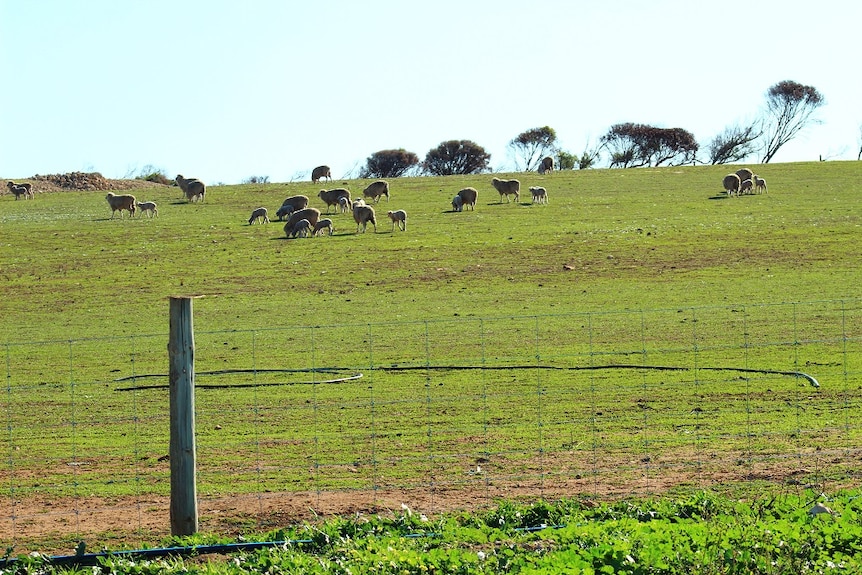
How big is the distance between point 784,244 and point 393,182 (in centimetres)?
2625

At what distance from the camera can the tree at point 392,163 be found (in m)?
110

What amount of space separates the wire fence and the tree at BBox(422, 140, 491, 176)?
8621 centimetres

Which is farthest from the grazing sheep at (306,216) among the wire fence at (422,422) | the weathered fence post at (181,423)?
the weathered fence post at (181,423)

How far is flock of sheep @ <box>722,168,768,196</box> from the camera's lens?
174 ft

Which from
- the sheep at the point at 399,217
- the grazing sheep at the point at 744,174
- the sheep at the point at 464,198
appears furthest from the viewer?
the grazing sheep at the point at 744,174

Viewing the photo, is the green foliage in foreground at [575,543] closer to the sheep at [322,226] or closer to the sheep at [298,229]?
the sheep at [298,229]

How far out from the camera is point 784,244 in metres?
39.0

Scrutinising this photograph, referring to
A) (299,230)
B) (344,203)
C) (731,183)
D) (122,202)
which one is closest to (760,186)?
(731,183)

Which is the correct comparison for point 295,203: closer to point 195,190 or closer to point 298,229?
point 298,229

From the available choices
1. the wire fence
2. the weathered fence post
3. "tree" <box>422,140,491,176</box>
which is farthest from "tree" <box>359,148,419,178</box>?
the weathered fence post

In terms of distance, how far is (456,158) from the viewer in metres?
112

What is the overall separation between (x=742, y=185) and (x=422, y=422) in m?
41.1

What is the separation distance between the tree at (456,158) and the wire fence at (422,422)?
86.2 m

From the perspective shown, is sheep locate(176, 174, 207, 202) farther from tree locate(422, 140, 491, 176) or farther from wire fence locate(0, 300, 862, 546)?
tree locate(422, 140, 491, 176)
